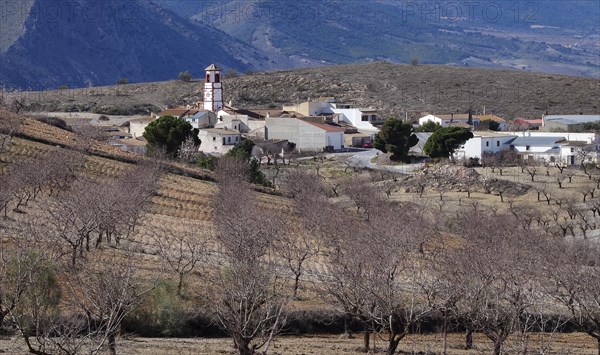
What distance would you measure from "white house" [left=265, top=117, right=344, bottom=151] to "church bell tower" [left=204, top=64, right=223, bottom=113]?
1285 centimetres

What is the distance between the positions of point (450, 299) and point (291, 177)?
99.0ft

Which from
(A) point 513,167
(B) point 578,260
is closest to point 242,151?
(A) point 513,167

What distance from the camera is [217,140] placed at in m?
80.3

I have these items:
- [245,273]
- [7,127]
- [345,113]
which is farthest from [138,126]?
[245,273]

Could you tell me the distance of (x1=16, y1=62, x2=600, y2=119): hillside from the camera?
361 feet

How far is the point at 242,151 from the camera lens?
215 ft

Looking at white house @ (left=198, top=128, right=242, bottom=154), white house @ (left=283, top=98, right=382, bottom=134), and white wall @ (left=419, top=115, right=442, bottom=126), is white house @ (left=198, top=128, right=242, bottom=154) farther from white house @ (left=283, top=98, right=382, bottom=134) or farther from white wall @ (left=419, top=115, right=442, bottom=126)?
white wall @ (left=419, top=115, right=442, bottom=126)

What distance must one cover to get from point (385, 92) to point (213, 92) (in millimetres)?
24663

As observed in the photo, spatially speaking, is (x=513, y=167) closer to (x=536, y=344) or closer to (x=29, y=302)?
(x=536, y=344)

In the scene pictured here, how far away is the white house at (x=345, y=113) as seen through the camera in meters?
95.3

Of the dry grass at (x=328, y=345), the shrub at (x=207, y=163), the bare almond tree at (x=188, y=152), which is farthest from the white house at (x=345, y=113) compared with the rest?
the dry grass at (x=328, y=345)

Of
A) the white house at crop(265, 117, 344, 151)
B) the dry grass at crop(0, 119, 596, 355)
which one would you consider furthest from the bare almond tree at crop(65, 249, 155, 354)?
Answer: the white house at crop(265, 117, 344, 151)

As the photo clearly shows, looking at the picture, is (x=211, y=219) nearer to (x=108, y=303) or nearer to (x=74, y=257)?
(x=74, y=257)

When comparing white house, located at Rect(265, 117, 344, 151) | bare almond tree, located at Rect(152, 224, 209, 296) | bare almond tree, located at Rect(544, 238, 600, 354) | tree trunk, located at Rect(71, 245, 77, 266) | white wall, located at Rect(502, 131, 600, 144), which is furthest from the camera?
white house, located at Rect(265, 117, 344, 151)
